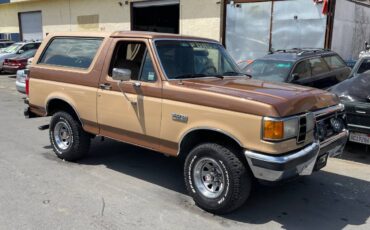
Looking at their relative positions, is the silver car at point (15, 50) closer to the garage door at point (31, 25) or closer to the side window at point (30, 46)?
the side window at point (30, 46)

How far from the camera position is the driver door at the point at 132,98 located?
189 inches

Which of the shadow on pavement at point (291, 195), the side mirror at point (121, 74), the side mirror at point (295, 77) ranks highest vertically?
the side mirror at point (121, 74)

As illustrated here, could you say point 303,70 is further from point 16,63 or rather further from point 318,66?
point 16,63

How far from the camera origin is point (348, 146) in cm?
736

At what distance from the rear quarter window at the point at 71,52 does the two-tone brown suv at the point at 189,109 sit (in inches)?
0.7

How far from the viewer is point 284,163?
12.6 ft

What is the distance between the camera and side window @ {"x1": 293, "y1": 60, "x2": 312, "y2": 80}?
356 inches

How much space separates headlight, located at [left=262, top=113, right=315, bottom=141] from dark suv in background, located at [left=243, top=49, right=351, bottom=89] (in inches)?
190

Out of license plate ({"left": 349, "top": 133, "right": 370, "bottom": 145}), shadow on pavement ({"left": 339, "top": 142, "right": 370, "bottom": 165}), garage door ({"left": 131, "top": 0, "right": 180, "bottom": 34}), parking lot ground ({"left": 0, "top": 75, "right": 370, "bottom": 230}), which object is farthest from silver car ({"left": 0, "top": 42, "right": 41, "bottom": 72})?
license plate ({"left": 349, "top": 133, "right": 370, "bottom": 145})

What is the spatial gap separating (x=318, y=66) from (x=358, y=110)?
3931 millimetres

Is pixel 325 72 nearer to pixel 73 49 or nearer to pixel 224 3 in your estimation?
pixel 73 49

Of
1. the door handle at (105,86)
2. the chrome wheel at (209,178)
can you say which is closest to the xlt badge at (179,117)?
the chrome wheel at (209,178)

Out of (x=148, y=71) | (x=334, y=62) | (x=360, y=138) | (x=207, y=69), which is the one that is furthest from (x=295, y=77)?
(x=148, y=71)

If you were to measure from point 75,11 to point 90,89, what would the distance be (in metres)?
21.5
